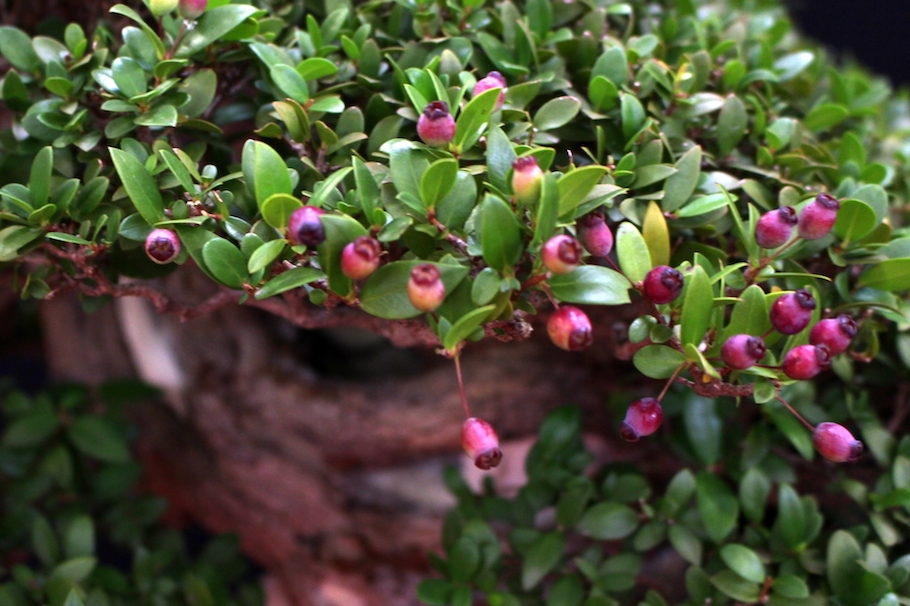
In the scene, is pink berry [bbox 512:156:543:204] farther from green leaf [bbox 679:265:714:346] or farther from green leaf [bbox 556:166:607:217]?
green leaf [bbox 679:265:714:346]

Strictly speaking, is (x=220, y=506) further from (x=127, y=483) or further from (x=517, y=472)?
(x=517, y=472)

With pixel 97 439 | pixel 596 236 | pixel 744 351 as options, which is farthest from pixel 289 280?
pixel 97 439

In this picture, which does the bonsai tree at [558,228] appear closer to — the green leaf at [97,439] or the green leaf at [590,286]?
the green leaf at [590,286]

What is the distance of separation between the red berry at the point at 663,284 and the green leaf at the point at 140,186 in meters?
0.48

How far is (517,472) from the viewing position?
4.31ft

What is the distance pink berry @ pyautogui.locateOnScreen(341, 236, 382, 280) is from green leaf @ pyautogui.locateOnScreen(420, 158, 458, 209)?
0.07m

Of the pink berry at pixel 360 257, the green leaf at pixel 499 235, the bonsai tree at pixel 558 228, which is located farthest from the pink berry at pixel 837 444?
the pink berry at pixel 360 257

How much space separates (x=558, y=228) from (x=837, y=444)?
0.33 m

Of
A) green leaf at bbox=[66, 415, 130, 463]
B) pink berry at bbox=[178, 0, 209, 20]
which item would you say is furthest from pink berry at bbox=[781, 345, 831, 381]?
green leaf at bbox=[66, 415, 130, 463]

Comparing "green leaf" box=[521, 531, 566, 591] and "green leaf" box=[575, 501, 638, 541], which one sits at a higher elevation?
"green leaf" box=[575, 501, 638, 541]

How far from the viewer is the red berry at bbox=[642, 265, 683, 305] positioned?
2.01 ft

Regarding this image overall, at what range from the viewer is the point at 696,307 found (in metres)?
0.63

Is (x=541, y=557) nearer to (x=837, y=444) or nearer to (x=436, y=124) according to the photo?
(x=837, y=444)

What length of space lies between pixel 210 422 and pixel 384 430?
35cm
